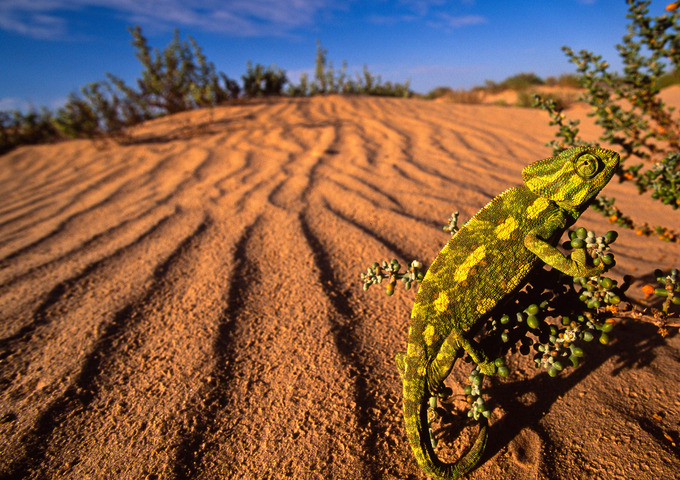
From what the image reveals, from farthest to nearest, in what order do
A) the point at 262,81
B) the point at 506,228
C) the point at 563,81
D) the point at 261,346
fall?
the point at 563,81 → the point at 262,81 → the point at 261,346 → the point at 506,228

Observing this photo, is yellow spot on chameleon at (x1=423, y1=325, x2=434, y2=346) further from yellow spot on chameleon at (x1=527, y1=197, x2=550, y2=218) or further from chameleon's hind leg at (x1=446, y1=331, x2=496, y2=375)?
yellow spot on chameleon at (x1=527, y1=197, x2=550, y2=218)

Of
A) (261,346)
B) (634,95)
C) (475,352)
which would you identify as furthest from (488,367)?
(634,95)

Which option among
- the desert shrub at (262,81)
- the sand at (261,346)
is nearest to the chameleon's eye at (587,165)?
the sand at (261,346)

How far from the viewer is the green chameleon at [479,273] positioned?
1.03 meters

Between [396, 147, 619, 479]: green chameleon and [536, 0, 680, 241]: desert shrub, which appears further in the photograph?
[536, 0, 680, 241]: desert shrub

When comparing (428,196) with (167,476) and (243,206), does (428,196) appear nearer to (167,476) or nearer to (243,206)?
(243,206)

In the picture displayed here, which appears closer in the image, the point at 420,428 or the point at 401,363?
the point at 420,428

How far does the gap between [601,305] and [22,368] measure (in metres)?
2.55

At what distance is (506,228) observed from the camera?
3.48ft

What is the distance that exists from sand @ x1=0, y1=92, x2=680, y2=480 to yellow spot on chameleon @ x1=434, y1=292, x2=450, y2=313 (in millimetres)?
621

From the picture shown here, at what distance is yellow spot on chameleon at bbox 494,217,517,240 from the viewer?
41.5 inches

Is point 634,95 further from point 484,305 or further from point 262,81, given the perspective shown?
point 262,81

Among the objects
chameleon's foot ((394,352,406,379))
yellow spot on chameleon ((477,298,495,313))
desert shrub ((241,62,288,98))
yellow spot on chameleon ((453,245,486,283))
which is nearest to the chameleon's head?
yellow spot on chameleon ((453,245,486,283))

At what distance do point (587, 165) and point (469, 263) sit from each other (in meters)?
0.45
